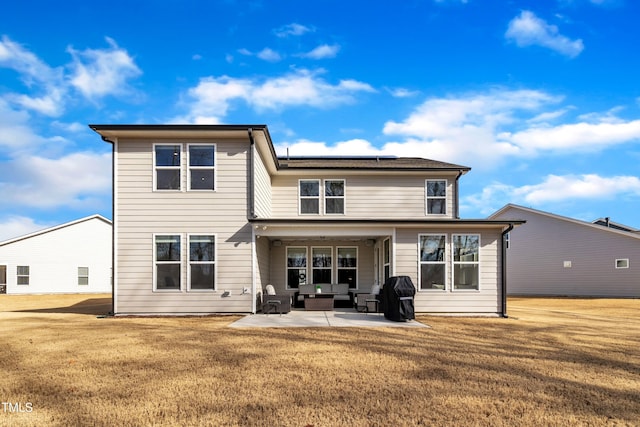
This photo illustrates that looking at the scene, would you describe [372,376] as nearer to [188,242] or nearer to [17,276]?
[188,242]

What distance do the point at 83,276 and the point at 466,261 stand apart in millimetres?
26243

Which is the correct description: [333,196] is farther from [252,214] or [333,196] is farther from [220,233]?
[220,233]

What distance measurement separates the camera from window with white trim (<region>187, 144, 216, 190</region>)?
13.1m

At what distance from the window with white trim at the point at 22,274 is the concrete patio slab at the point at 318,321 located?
75.1 ft

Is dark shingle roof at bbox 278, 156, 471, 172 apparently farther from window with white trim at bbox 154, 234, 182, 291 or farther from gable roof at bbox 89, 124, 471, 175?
window with white trim at bbox 154, 234, 182, 291

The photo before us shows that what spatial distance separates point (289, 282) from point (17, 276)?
2161cm

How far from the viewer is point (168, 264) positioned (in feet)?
42.3

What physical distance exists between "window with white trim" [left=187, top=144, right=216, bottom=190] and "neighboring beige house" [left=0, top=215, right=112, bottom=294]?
822 inches

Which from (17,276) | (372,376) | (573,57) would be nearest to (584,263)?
(573,57)

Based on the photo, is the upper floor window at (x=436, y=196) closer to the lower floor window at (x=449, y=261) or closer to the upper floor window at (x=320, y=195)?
the lower floor window at (x=449, y=261)

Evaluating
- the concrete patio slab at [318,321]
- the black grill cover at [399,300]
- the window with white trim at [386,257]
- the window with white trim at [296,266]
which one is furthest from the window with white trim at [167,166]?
the window with white trim at [386,257]

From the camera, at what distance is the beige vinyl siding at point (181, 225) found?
12.8m

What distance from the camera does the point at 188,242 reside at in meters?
12.9

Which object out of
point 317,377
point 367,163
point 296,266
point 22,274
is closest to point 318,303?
point 296,266
